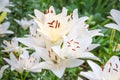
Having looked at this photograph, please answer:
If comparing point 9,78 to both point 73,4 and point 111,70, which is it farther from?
point 73,4

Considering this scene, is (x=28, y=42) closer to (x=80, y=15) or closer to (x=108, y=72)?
(x=108, y=72)

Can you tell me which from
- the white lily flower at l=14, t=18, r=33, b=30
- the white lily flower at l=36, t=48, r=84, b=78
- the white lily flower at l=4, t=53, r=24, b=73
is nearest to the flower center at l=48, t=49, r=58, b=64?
the white lily flower at l=36, t=48, r=84, b=78

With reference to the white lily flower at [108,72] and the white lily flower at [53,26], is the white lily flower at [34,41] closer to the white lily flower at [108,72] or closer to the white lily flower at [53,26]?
the white lily flower at [53,26]

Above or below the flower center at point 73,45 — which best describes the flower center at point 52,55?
below

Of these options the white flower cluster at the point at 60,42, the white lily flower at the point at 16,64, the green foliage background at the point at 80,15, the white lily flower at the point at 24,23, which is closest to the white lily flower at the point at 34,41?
the white flower cluster at the point at 60,42

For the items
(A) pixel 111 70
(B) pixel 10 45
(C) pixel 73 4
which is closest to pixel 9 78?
(B) pixel 10 45

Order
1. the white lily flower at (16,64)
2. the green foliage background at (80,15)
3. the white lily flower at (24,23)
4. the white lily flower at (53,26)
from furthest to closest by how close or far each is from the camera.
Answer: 1. the white lily flower at (24,23)
2. the green foliage background at (80,15)
3. the white lily flower at (16,64)
4. the white lily flower at (53,26)

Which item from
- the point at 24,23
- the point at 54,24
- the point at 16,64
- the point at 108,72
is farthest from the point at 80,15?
the point at 108,72
